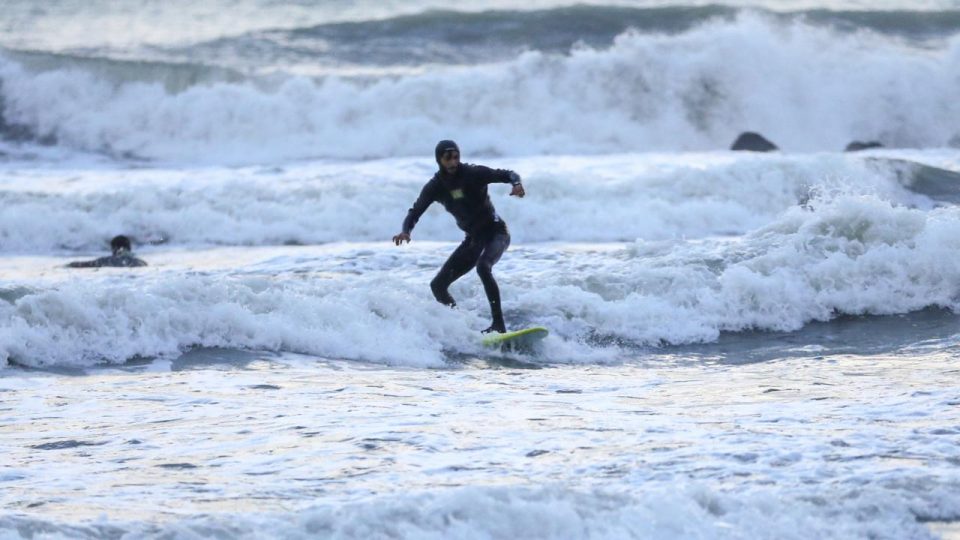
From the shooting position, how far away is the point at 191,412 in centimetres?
932

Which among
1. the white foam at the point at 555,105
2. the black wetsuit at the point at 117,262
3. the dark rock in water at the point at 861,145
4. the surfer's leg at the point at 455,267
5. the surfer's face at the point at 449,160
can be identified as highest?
the white foam at the point at 555,105

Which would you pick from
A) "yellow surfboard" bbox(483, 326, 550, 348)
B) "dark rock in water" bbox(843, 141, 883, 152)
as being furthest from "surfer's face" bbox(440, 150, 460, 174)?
"dark rock in water" bbox(843, 141, 883, 152)

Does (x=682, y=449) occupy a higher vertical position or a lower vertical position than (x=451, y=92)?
lower

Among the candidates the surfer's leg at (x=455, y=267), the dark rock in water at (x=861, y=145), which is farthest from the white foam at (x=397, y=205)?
the surfer's leg at (x=455, y=267)

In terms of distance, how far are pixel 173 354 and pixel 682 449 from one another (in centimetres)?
479

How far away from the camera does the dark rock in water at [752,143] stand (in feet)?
86.0

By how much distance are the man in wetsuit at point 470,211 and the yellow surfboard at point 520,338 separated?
0.19 meters

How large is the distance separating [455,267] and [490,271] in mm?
455

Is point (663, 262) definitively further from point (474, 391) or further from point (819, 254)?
point (474, 391)

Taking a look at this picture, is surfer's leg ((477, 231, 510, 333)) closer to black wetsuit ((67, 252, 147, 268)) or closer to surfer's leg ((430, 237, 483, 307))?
surfer's leg ((430, 237, 483, 307))

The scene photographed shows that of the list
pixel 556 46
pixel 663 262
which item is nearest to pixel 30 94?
pixel 556 46

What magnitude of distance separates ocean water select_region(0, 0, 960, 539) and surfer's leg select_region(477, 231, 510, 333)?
301 mm

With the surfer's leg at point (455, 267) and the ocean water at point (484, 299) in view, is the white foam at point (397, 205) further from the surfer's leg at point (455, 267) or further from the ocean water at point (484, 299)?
the surfer's leg at point (455, 267)

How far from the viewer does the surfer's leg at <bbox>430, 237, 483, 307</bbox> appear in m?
12.0
